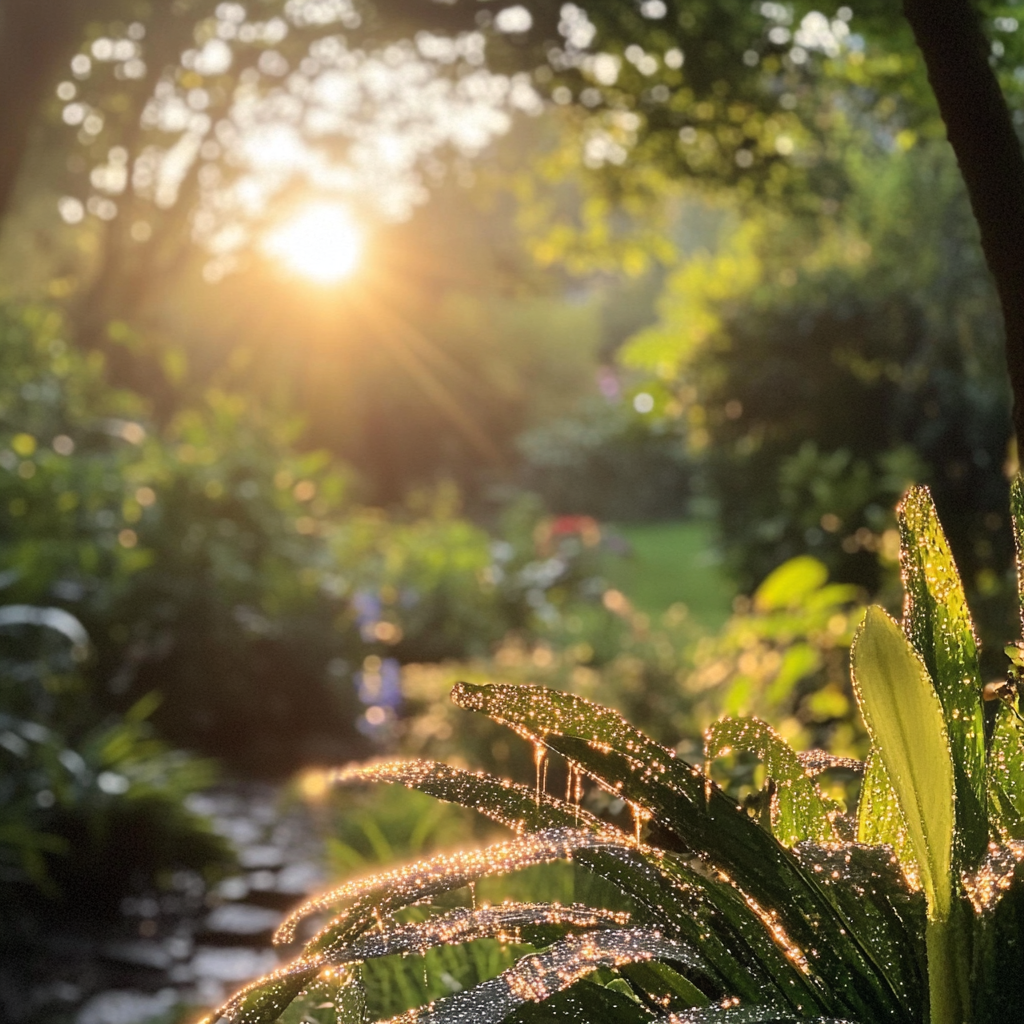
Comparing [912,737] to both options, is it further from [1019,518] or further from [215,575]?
[215,575]

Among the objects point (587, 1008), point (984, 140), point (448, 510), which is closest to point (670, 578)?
point (448, 510)

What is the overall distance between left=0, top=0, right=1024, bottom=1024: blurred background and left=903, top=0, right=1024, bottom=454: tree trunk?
76 centimetres

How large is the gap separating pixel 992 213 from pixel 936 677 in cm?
49

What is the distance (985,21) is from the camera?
179cm

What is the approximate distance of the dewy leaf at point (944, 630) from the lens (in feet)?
3.21

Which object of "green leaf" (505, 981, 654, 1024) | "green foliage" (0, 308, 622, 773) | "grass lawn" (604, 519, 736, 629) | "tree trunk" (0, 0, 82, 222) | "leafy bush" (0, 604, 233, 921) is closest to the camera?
"green leaf" (505, 981, 654, 1024)

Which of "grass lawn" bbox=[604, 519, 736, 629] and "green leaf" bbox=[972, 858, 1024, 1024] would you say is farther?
"grass lawn" bbox=[604, 519, 736, 629]

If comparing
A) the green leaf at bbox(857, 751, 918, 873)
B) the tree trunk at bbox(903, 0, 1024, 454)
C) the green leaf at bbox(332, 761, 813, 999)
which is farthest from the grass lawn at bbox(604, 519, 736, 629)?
the green leaf at bbox(332, 761, 813, 999)

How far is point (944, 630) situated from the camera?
1.02 metres

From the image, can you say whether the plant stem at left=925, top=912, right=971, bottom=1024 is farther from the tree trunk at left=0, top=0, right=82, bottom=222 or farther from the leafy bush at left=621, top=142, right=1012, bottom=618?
the tree trunk at left=0, top=0, right=82, bottom=222

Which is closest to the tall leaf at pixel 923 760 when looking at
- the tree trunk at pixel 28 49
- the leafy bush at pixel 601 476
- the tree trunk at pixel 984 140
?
the tree trunk at pixel 984 140

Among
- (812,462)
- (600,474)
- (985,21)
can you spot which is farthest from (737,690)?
(600,474)

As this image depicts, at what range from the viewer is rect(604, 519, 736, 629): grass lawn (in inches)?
537

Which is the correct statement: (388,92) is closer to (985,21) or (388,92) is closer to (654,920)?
(985,21)
